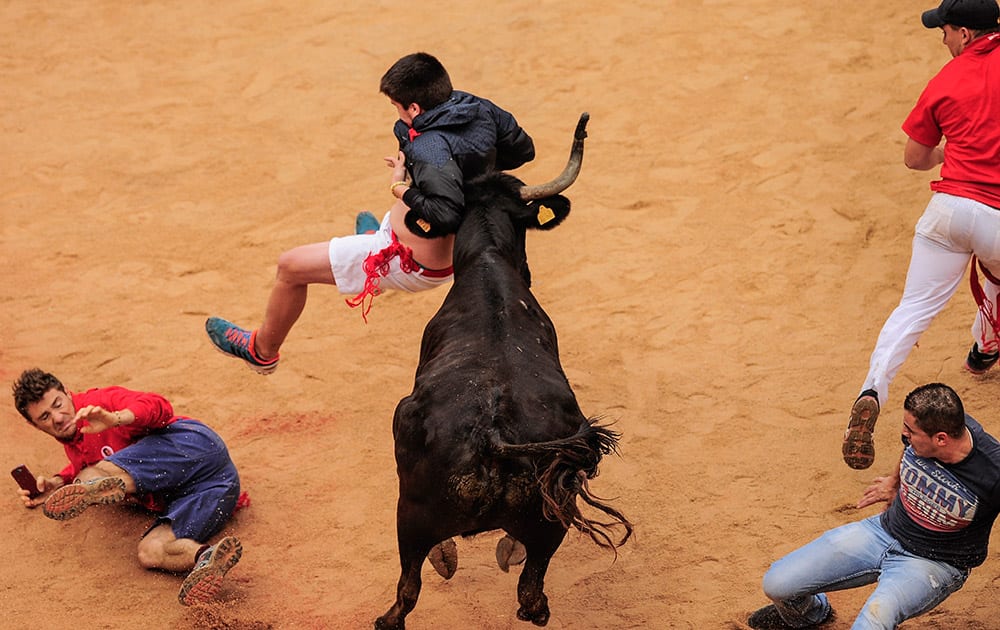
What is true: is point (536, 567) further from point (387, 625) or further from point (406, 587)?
point (387, 625)

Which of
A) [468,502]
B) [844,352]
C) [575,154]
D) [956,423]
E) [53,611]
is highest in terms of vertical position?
[575,154]

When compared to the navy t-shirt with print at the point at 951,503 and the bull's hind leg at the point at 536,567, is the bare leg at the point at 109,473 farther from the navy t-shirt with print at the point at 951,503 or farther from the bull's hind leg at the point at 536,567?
the navy t-shirt with print at the point at 951,503

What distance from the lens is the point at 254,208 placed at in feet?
31.4

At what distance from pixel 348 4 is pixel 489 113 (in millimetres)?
6881

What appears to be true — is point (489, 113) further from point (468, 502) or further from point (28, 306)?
point (28, 306)

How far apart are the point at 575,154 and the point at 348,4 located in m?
7.31

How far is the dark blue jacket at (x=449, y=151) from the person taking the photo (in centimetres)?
571

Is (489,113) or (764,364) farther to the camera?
(764,364)

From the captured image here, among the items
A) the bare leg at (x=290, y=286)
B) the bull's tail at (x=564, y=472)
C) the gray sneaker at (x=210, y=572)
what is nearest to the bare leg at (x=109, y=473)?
the gray sneaker at (x=210, y=572)

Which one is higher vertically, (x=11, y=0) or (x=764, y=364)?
(x=11, y=0)

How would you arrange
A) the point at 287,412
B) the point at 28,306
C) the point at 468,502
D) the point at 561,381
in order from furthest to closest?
the point at 28,306 → the point at 287,412 → the point at 561,381 → the point at 468,502

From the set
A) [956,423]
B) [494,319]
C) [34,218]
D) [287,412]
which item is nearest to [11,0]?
[34,218]

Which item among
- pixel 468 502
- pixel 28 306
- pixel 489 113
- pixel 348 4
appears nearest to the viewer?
pixel 468 502

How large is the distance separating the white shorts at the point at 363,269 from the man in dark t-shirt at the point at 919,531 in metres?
2.32
